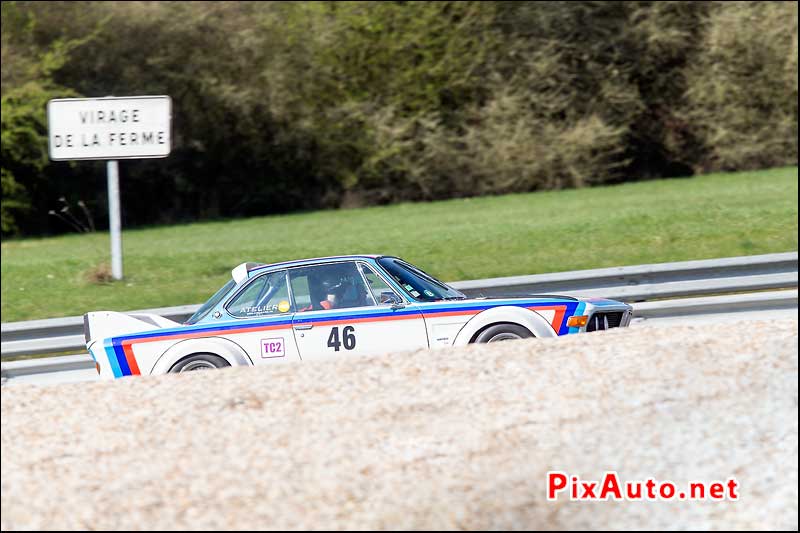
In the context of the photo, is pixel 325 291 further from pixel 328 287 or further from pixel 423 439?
pixel 423 439

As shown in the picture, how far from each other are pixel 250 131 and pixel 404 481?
22.6 metres

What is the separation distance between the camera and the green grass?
48.3ft

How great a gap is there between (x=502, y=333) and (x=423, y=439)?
2.53m

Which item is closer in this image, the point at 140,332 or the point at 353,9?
the point at 140,332

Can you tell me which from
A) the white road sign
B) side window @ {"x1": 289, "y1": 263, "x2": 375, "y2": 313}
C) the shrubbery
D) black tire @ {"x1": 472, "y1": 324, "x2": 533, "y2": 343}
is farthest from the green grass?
black tire @ {"x1": 472, "y1": 324, "x2": 533, "y2": 343}

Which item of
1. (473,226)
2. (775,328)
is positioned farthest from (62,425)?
(473,226)

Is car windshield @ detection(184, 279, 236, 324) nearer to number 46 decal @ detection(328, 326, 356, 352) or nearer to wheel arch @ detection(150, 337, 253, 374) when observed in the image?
wheel arch @ detection(150, 337, 253, 374)

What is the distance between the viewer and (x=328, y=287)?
8922 mm

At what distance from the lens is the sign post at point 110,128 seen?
1457cm

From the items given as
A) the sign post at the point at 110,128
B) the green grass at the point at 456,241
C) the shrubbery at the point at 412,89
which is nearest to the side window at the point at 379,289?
the green grass at the point at 456,241

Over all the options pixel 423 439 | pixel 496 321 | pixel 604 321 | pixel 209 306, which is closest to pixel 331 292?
pixel 209 306

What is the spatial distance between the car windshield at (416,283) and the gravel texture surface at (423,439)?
135cm

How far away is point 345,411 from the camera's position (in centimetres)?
667

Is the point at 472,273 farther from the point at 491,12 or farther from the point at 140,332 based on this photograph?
the point at 491,12
